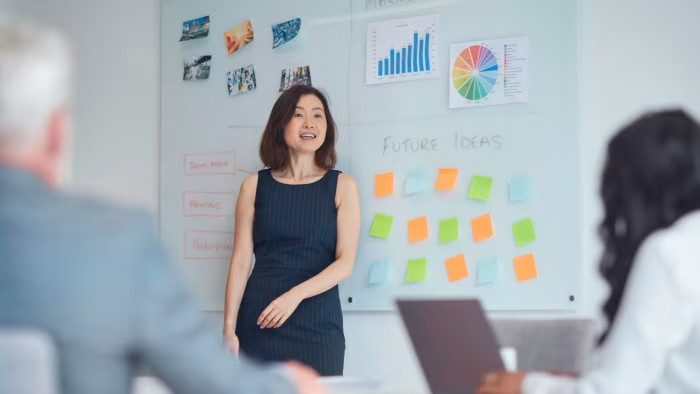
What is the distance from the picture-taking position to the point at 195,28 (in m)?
4.09

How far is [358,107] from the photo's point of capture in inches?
143

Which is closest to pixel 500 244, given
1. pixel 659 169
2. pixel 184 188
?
pixel 184 188

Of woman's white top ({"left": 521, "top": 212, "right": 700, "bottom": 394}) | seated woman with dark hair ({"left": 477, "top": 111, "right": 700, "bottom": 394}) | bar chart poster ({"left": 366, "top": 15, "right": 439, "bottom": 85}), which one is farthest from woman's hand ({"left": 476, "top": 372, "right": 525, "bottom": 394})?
bar chart poster ({"left": 366, "top": 15, "right": 439, "bottom": 85})

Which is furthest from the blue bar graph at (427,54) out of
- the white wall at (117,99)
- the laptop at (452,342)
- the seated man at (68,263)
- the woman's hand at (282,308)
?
the seated man at (68,263)

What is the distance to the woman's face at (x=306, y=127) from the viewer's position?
3408 millimetres

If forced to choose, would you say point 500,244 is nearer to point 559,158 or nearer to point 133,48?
point 559,158

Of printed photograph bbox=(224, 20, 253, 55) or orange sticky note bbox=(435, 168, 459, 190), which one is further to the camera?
printed photograph bbox=(224, 20, 253, 55)

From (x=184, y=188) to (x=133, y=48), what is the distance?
826 millimetres

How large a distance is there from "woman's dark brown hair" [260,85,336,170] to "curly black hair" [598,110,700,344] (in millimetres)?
2064

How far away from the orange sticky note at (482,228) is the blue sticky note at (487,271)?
0.31ft

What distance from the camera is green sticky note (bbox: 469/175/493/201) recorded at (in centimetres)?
336

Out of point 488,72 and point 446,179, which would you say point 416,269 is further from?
point 488,72

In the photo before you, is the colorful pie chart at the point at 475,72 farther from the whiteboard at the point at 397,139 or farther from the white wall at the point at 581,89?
the white wall at the point at 581,89

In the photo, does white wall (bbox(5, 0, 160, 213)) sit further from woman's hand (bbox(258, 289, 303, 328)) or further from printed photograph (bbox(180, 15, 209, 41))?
woman's hand (bbox(258, 289, 303, 328))
